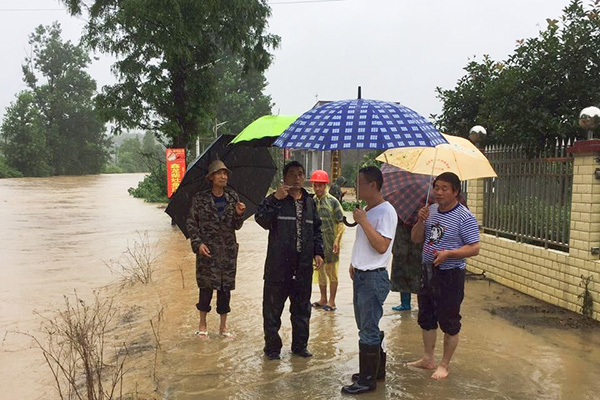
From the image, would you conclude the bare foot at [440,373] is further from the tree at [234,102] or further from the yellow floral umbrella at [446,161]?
the tree at [234,102]

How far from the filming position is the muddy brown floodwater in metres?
4.42

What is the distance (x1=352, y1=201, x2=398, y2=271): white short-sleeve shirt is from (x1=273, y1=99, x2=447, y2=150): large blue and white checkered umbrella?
49 cm

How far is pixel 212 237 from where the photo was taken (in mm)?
5324

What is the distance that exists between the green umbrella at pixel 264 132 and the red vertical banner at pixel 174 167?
11.6 meters

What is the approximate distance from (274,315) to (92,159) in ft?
233

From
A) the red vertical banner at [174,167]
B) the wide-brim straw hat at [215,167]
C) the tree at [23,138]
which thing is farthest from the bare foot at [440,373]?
the tree at [23,138]

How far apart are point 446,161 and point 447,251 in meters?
1.05

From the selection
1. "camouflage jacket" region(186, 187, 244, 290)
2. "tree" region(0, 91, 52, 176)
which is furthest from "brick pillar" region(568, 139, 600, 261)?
"tree" region(0, 91, 52, 176)

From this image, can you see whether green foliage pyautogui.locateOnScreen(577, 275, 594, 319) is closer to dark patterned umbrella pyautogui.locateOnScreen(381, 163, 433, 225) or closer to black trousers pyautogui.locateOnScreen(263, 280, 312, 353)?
dark patterned umbrella pyautogui.locateOnScreen(381, 163, 433, 225)

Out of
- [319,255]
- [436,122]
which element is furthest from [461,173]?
[436,122]

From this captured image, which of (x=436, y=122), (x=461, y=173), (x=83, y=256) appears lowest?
(x=83, y=256)

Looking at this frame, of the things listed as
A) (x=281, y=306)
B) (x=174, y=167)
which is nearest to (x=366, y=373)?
(x=281, y=306)

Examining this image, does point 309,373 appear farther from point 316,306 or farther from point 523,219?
point 523,219

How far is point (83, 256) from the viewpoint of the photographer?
12078mm
